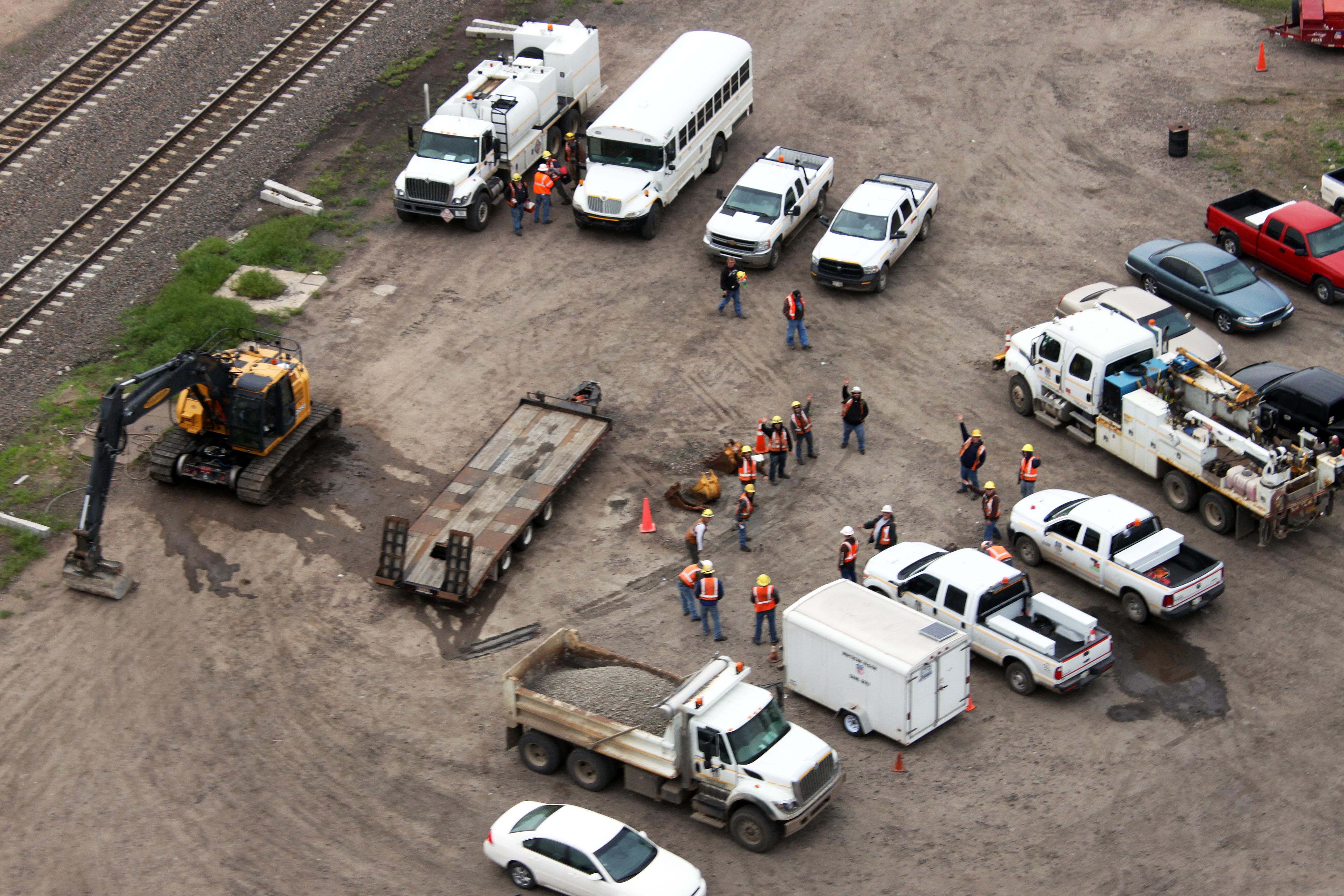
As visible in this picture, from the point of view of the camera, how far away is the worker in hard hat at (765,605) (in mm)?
24109

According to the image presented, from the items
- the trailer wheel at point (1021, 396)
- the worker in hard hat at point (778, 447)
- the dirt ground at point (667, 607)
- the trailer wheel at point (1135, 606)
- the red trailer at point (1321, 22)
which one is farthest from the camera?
the red trailer at point (1321, 22)

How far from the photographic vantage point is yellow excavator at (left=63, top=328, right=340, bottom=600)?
25672 mm

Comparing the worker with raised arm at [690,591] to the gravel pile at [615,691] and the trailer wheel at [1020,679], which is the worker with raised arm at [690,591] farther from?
the trailer wheel at [1020,679]

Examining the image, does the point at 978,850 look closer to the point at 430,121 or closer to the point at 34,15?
the point at 430,121

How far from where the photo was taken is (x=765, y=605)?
24.2 metres

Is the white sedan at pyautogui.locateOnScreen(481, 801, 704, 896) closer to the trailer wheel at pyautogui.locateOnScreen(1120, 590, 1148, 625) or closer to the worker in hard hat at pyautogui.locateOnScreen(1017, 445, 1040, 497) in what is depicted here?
the trailer wheel at pyautogui.locateOnScreen(1120, 590, 1148, 625)

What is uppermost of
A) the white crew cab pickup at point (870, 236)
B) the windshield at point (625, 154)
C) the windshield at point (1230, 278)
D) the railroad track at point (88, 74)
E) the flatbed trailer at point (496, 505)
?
the railroad track at point (88, 74)

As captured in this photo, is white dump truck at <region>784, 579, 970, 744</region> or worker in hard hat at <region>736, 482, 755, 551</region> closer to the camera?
white dump truck at <region>784, 579, 970, 744</region>

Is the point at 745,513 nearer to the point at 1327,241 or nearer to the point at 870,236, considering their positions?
the point at 870,236

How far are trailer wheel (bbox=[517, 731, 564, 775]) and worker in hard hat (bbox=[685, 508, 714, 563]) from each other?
5.35m

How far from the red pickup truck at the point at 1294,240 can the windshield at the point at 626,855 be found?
2169cm

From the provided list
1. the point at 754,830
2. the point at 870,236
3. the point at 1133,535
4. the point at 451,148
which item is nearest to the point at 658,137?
the point at 451,148

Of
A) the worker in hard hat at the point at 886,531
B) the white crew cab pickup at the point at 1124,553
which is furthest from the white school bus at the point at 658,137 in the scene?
the white crew cab pickup at the point at 1124,553

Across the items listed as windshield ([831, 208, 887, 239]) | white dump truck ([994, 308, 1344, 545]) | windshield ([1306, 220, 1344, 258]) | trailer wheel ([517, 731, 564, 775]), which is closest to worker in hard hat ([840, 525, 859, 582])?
trailer wheel ([517, 731, 564, 775])
